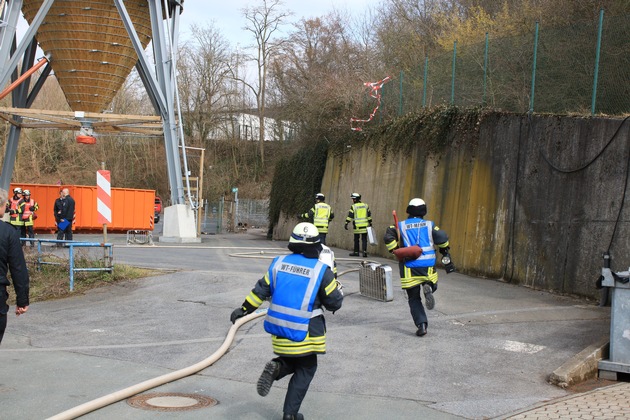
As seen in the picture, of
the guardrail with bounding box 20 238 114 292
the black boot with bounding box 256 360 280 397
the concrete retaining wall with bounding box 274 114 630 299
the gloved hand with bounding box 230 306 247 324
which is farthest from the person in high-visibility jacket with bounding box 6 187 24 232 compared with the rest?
the black boot with bounding box 256 360 280 397

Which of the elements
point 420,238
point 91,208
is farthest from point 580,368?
point 91,208

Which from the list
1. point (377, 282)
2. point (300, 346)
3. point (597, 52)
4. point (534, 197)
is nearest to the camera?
point (300, 346)

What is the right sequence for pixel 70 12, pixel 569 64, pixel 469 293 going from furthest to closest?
1. pixel 70 12
2. pixel 569 64
3. pixel 469 293

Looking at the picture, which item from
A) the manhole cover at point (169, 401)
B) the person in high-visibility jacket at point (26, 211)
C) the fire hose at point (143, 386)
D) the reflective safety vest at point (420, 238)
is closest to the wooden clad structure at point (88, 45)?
the person in high-visibility jacket at point (26, 211)

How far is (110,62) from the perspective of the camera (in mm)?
22234

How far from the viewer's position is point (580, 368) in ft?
24.0

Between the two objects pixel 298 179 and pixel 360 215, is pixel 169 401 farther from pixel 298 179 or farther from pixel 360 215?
pixel 298 179

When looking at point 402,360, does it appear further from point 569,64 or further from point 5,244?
point 569,64

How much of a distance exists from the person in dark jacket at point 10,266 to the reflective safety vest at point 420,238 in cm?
501

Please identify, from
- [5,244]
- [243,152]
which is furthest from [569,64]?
[243,152]

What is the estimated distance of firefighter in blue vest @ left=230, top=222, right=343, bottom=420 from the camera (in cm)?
550

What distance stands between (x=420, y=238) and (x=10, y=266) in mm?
5260

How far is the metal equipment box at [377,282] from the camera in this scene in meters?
11.5

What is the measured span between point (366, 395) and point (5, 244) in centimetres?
372
